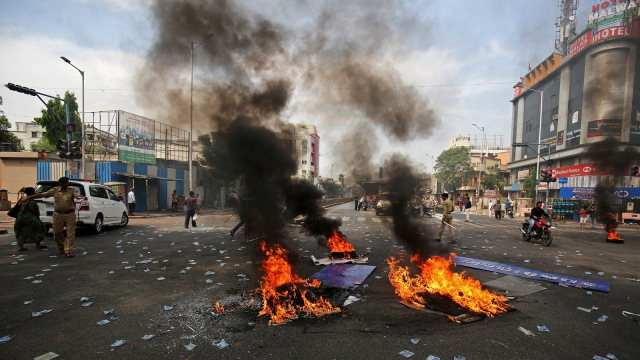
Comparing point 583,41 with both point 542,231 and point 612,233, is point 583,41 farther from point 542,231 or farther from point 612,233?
point 542,231

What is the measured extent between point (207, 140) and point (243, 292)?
3996mm

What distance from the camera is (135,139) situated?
75.4 ft

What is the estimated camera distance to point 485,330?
3789mm

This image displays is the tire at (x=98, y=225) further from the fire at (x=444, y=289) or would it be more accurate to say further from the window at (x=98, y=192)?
the fire at (x=444, y=289)

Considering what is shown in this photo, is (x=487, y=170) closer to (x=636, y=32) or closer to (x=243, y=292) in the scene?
(x=636, y=32)

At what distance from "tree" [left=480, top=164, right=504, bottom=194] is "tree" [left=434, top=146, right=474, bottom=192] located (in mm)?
3966

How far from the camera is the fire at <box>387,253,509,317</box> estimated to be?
14.5ft

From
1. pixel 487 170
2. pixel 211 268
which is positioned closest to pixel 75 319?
pixel 211 268

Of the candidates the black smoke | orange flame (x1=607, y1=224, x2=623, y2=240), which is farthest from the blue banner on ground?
the black smoke

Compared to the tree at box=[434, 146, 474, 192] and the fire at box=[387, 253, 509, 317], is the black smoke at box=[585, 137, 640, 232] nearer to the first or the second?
the fire at box=[387, 253, 509, 317]

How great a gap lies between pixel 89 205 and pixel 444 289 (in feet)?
37.2

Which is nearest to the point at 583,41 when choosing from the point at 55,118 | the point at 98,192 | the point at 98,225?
the point at 98,192

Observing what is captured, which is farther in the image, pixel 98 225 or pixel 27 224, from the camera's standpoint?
pixel 98 225

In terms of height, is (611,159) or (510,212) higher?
(611,159)
